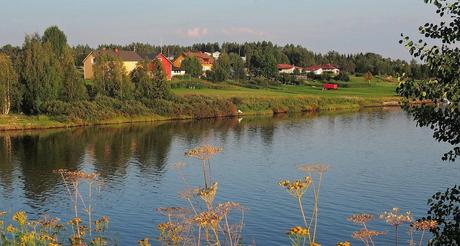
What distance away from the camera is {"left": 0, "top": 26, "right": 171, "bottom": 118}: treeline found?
70.0 m

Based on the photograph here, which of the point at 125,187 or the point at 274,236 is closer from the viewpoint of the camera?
the point at 274,236

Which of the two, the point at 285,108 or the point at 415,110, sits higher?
the point at 415,110

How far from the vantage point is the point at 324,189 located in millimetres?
34500

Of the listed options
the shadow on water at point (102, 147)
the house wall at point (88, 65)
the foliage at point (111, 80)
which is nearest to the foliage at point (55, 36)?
the house wall at point (88, 65)

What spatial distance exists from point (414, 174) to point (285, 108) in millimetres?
52792

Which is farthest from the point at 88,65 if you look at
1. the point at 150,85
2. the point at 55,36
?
the point at 150,85

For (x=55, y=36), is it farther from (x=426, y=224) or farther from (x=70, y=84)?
(x=426, y=224)

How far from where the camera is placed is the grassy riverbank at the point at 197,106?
70.4m

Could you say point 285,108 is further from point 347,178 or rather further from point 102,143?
point 347,178

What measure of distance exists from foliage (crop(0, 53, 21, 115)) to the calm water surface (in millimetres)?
7378

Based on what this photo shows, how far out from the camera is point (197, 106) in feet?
271

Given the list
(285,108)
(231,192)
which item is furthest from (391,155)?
(285,108)

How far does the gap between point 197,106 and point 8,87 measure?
2614 cm

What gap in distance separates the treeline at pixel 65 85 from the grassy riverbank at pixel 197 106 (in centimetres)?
26
